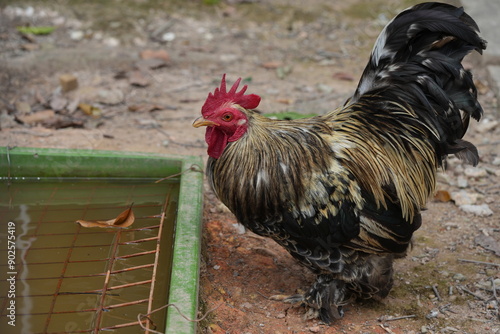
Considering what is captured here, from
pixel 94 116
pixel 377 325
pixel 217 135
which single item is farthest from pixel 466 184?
pixel 94 116

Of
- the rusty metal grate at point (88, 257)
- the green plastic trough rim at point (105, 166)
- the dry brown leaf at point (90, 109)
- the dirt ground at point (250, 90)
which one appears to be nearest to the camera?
the rusty metal grate at point (88, 257)

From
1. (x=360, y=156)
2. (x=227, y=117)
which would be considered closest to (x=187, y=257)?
(x=227, y=117)

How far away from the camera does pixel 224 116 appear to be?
135 inches

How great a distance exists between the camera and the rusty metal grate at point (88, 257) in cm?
332

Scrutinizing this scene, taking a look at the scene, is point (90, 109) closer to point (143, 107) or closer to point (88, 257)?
point (143, 107)

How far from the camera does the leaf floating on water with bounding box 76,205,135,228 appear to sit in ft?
13.5

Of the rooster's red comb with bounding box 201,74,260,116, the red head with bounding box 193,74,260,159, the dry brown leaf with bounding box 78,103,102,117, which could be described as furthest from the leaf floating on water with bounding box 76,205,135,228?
the dry brown leaf with bounding box 78,103,102,117

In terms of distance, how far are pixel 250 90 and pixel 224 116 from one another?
377 cm

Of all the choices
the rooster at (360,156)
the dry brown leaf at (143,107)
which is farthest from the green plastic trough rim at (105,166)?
the dry brown leaf at (143,107)

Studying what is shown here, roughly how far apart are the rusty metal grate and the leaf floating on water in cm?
5

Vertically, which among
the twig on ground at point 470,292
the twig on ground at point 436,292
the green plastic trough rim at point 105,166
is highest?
the green plastic trough rim at point 105,166

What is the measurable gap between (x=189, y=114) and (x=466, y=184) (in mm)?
3086

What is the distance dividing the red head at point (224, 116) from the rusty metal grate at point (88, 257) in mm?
869

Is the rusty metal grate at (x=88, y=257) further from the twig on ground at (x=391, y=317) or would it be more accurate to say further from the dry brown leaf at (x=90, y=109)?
the dry brown leaf at (x=90, y=109)
